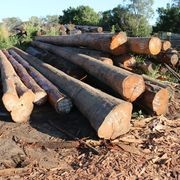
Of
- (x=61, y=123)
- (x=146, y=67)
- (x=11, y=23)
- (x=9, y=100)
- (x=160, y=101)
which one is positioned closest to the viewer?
(x=9, y=100)

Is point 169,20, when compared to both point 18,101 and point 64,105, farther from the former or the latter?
point 18,101

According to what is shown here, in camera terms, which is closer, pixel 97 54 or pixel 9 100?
pixel 9 100

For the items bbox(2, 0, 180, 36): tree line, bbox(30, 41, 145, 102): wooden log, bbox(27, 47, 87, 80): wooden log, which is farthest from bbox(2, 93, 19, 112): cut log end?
bbox(2, 0, 180, 36): tree line

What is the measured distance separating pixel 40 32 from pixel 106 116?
11250mm

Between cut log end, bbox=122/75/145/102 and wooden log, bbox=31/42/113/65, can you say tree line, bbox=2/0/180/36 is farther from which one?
cut log end, bbox=122/75/145/102

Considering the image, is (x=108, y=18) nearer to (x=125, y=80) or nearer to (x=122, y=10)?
(x=122, y=10)

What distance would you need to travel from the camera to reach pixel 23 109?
22.0 feet

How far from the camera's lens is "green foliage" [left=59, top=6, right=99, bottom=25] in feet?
102

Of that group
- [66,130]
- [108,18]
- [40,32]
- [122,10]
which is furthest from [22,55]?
[122,10]

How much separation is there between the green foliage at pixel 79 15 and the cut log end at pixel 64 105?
23918 mm

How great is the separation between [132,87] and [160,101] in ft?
1.84

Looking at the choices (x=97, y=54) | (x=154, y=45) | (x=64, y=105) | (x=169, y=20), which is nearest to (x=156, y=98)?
(x=64, y=105)

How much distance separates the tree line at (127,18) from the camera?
26312 millimetres

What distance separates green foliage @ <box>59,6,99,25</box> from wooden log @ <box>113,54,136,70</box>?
2182 cm
